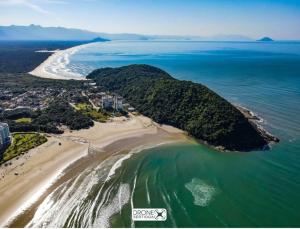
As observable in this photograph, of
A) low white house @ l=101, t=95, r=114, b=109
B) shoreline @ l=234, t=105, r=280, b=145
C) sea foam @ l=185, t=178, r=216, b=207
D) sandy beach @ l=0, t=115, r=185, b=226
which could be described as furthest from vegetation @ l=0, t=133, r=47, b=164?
shoreline @ l=234, t=105, r=280, b=145

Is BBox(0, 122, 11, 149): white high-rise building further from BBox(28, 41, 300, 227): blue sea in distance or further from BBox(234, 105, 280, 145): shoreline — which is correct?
BBox(234, 105, 280, 145): shoreline

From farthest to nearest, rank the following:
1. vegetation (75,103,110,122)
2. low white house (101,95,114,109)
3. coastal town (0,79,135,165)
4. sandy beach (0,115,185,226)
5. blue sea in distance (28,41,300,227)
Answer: low white house (101,95,114,109)
vegetation (75,103,110,122)
coastal town (0,79,135,165)
sandy beach (0,115,185,226)
blue sea in distance (28,41,300,227)

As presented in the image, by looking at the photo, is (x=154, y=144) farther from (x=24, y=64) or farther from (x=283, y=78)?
(x=24, y=64)

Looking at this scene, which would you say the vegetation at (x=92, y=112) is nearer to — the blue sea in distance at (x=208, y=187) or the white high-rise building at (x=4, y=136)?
the white high-rise building at (x=4, y=136)

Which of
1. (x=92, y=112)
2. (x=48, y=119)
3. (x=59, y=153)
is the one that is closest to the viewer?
(x=59, y=153)

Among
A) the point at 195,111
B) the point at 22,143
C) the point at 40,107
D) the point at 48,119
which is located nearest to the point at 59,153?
the point at 22,143

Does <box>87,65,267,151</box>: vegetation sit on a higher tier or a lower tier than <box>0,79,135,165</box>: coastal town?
higher

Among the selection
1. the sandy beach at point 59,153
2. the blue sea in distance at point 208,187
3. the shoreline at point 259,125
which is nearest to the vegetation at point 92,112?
the sandy beach at point 59,153

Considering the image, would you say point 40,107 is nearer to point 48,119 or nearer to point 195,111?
point 48,119
